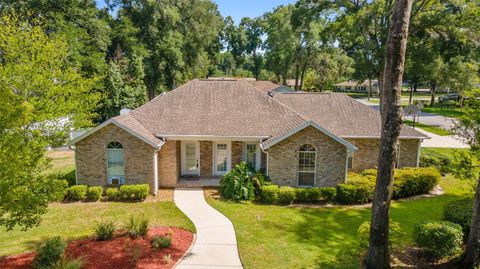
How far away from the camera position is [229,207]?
16.1 m

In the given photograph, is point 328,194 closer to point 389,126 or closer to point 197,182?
point 197,182

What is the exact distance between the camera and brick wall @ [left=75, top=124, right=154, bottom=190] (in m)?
17.6

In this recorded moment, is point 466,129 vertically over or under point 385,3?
under

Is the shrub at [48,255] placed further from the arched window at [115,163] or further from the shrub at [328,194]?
the shrub at [328,194]

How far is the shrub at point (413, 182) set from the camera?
18.0m

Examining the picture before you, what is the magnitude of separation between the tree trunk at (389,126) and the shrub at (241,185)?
8177 mm

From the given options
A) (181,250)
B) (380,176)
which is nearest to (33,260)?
(181,250)

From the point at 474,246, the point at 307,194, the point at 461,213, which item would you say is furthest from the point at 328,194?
the point at 474,246

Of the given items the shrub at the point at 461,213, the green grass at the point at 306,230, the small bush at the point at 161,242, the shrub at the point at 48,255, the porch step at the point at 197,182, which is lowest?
the green grass at the point at 306,230

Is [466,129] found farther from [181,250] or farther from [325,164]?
[181,250]

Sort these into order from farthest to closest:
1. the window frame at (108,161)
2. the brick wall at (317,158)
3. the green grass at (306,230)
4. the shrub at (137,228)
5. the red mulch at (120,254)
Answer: the brick wall at (317,158)
the window frame at (108,161)
the shrub at (137,228)
the green grass at (306,230)
the red mulch at (120,254)

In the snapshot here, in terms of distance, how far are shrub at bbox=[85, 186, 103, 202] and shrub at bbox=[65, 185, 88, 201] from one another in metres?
0.19

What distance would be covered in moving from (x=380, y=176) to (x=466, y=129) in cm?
444

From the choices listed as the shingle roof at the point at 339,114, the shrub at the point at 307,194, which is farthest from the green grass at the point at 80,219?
the shingle roof at the point at 339,114
